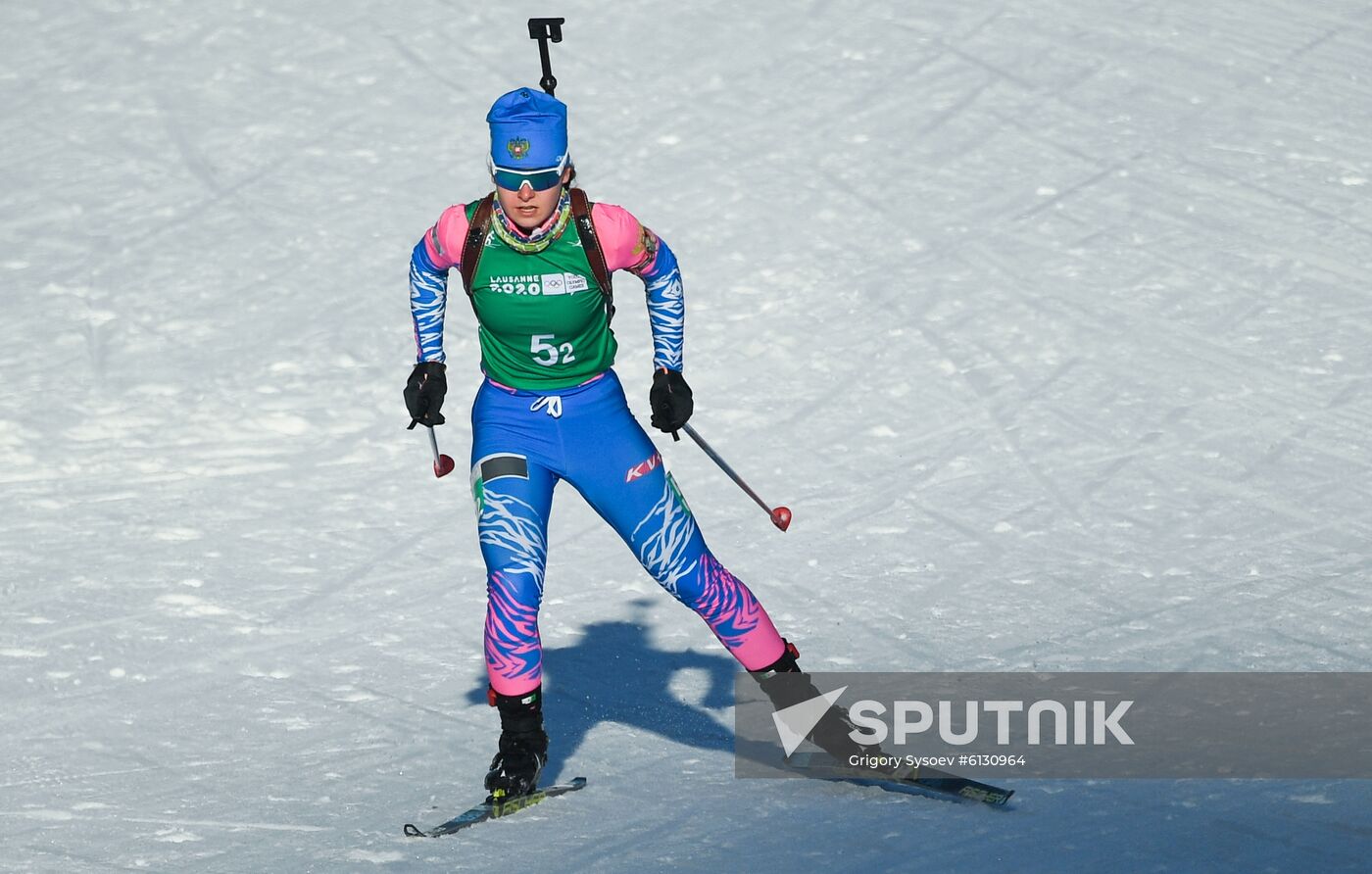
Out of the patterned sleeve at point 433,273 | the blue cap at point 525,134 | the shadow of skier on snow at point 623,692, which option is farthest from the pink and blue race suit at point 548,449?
the shadow of skier on snow at point 623,692

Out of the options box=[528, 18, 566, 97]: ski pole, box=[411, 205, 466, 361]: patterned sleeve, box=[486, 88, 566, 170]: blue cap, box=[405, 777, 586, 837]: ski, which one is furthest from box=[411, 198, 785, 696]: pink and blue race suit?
box=[528, 18, 566, 97]: ski pole

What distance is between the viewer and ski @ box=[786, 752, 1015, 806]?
6227 millimetres

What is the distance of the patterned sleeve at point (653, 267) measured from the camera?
6.17 m

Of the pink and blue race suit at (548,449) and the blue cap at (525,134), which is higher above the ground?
the blue cap at (525,134)

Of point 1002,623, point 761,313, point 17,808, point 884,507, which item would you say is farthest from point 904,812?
point 761,313

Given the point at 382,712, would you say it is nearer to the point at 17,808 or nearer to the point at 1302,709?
the point at 17,808

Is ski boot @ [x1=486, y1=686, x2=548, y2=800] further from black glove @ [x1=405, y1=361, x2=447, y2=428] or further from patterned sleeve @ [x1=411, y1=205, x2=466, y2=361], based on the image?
patterned sleeve @ [x1=411, y1=205, x2=466, y2=361]

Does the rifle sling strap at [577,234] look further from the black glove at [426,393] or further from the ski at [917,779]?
the ski at [917,779]

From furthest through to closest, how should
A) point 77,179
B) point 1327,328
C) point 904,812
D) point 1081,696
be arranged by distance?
point 77,179 → point 1327,328 → point 1081,696 → point 904,812

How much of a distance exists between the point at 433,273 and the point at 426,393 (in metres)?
0.38

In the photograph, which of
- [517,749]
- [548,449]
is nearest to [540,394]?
[548,449]

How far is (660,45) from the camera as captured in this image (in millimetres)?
14727

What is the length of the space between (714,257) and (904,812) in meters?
6.50

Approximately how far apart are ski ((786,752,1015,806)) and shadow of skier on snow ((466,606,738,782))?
15.8 inches
